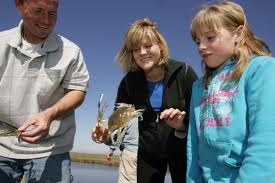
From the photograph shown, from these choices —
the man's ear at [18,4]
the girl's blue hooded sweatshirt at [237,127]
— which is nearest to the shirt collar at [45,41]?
the man's ear at [18,4]

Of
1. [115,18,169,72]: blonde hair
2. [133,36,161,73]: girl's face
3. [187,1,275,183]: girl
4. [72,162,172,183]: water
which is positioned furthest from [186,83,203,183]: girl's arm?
[72,162,172,183]: water

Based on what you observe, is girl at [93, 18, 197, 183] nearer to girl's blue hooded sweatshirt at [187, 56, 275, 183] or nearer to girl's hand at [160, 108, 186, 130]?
girl's hand at [160, 108, 186, 130]

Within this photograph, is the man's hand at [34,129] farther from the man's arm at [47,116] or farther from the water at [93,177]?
the water at [93,177]

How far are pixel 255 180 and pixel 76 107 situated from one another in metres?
2.62

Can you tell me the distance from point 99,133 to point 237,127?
2089mm

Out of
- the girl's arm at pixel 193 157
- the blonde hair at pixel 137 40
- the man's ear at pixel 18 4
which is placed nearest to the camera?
the girl's arm at pixel 193 157

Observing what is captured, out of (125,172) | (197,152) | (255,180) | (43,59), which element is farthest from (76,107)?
(125,172)

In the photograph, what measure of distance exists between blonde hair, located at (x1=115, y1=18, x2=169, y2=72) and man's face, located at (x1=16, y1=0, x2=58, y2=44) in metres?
1.15

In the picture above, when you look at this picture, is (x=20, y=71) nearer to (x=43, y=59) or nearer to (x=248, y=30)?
(x=43, y=59)

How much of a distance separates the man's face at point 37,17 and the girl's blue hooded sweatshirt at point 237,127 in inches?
87.3

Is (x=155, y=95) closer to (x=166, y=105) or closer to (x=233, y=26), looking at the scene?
(x=166, y=105)

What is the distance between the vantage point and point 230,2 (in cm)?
435

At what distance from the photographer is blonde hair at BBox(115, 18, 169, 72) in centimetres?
571

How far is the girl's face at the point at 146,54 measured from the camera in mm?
5598
